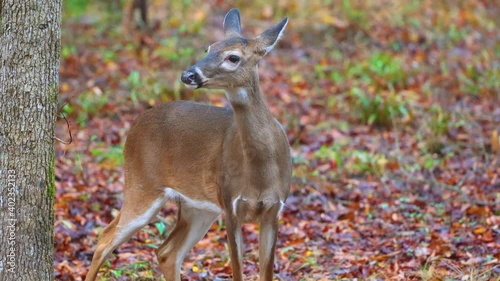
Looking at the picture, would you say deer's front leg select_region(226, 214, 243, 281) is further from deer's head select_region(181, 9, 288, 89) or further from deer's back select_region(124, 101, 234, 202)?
deer's head select_region(181, 9, 288, 89)

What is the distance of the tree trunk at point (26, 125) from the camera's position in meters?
4.97

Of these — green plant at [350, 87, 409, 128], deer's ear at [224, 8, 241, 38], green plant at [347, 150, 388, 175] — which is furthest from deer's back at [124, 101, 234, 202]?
green plant at [350, 87, 409, 128]

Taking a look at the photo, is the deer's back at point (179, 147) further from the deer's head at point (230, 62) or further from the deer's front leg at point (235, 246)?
the deer's head at point (230, 62)

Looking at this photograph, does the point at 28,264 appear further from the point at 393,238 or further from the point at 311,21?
the point at 311,21

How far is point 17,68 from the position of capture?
16.3 feet

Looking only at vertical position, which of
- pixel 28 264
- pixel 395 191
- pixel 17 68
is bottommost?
pixel 395 191

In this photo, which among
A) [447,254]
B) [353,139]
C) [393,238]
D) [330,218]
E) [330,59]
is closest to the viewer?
[447,254]

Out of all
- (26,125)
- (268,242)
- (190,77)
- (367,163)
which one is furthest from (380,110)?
(26,125)

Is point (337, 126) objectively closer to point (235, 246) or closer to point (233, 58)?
point (235, 246)

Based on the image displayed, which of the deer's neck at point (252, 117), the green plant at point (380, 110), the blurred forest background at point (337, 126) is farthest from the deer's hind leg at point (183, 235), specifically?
the green plant at point (380, 110)

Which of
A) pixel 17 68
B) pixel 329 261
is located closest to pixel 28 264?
pixel 17 68

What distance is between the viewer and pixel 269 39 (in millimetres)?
5570

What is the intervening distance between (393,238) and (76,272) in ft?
9.05

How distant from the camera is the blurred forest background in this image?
23.6 ft
